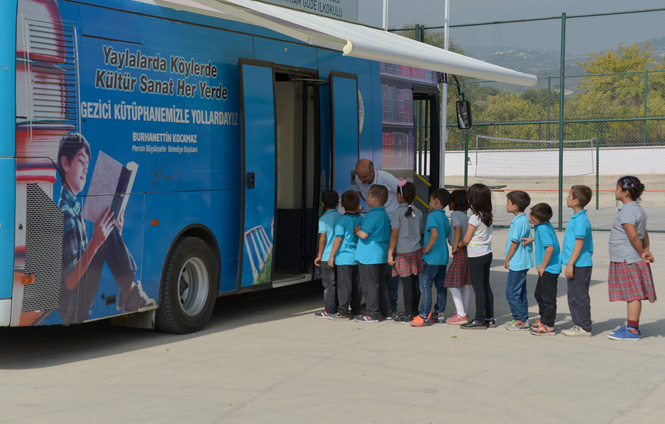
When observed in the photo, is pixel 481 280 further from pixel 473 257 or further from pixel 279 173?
pixel 279 173

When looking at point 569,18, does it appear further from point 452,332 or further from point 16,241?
point 16,241

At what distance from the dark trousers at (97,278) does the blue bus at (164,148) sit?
0.5 inches

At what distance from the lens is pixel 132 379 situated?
6.65m

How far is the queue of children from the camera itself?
26.9ft

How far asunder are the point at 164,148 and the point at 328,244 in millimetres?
2187

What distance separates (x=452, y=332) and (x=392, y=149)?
3237mm

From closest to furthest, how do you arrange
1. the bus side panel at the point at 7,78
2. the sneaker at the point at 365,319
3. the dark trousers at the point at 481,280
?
the bus side panel at the point at 7,78 < the dark trousers at the point at 481,280 < the sneaker at the point at 365,319

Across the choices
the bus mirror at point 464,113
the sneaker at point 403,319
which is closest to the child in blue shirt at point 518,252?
the sneaker at point 403,319

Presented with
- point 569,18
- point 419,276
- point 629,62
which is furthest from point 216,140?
point 629,62

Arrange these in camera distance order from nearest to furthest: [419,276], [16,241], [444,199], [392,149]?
[16,241], [444,199], [419,276], [392,149]

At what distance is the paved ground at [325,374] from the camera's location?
583 centimetres

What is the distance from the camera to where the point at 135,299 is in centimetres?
772

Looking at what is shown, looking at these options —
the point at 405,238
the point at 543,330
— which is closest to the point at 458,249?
the point at 405,238

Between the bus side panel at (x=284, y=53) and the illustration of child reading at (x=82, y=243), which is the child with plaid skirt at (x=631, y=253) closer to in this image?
the bus side panel at (x=284, y=53)
